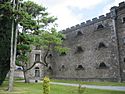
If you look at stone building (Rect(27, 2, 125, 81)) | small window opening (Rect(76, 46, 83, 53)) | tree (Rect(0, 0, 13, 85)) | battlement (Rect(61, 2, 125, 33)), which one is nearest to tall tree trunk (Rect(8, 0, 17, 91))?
tree (Rect(0, 0, 13, 85))

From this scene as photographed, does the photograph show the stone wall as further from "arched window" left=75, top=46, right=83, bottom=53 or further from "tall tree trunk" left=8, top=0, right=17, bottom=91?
"tall tree trunk" left=8, top=0, right=17, bottom=91

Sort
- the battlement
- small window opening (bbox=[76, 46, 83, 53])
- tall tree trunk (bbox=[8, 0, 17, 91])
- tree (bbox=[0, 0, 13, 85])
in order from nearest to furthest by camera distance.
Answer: tall tree trunk (bbox=[8, 0, 17, 91]), tree (bbox=[0, 0, 13, 85]), the battlement, small window opening (bbox=[76, 46, 83, 53])

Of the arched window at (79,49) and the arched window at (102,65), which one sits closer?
the arched window at (102,65)

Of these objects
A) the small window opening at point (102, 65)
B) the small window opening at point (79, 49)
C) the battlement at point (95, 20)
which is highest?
the battlement at point (95, 20)

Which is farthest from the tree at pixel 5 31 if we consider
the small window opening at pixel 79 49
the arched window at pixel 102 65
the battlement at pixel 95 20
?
the small window opening at pixel 79 49

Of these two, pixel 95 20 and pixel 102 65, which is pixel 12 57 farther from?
pixel 95 20

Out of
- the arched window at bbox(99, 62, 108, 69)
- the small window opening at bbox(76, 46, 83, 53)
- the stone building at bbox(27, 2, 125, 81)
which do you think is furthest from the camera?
the small window opening at bbox(76, 46, 83, 53)

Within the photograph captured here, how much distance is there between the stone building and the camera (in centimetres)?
2805

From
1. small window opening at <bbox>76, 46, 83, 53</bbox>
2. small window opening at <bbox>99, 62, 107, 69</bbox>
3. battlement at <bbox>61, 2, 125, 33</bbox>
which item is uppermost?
battlement at <bbox>61, 2, 125, 33</bbox>

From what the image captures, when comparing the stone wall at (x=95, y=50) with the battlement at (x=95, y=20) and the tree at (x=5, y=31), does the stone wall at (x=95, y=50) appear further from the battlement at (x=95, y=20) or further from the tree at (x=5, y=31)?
the tree at (x=5, y=31)

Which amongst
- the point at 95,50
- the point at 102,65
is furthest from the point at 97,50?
the point at 102,65

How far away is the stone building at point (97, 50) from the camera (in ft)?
92.0

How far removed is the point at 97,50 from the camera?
31000mm

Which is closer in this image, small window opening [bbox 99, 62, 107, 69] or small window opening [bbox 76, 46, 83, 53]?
small window opening [bbox 99, 62, 107, 69]
